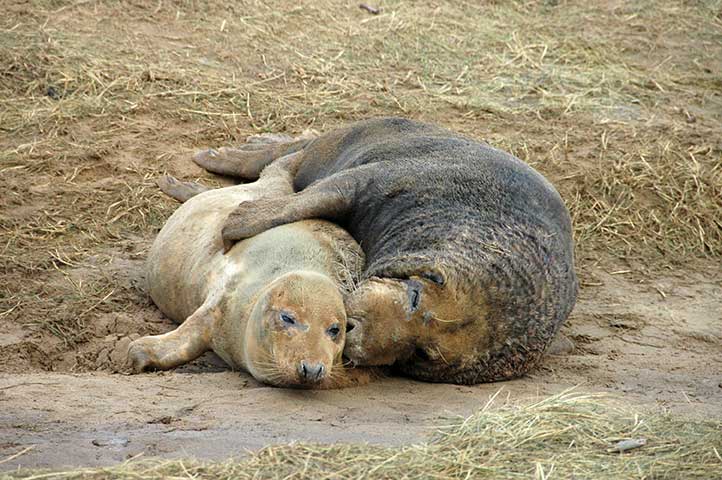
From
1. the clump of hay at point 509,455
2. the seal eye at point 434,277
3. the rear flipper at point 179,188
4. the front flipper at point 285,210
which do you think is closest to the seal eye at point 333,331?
the seal eye at point 434,277

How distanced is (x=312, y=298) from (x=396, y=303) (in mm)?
418

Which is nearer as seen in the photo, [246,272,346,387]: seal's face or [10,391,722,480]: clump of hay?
[10,391,722,480]: clump of hay

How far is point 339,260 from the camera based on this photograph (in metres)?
6.09

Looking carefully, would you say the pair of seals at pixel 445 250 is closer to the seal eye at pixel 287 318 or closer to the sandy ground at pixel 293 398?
the sandy ground at pixel 293 398

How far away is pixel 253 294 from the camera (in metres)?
5.70

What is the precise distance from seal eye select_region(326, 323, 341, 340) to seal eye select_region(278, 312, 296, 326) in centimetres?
16

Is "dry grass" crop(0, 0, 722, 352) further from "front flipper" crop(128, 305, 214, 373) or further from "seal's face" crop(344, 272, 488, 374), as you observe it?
"seal's face" crop(344, 272, 488, 374)

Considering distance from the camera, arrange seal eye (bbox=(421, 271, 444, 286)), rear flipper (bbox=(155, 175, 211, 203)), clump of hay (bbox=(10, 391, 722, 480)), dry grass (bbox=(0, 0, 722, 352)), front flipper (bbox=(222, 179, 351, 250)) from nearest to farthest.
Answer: clump of hay (bbox=(10, 391, 722, 480))
seal eye (bbox=(421, 271, 444, 286))
front flipper (bbox=(222, 179, 351, 250))
dry grass (bbox=(0, 0, 722, 352))
rear flipper (bbox=(155, 175, 211, 203))

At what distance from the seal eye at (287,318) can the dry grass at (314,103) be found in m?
1.48

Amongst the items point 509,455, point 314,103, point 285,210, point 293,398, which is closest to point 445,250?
point 285,210

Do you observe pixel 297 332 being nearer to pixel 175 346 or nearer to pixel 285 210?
pixel 175 346

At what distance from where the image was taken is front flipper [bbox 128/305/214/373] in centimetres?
571

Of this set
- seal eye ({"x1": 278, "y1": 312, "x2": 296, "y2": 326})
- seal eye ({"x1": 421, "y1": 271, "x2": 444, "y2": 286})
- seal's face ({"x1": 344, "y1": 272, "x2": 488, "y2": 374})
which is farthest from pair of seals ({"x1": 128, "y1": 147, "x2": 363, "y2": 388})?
seal eye ({"x1": 421, "y1": 271, "x2": 444, "y2": 286})

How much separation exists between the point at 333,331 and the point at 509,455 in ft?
3.92
